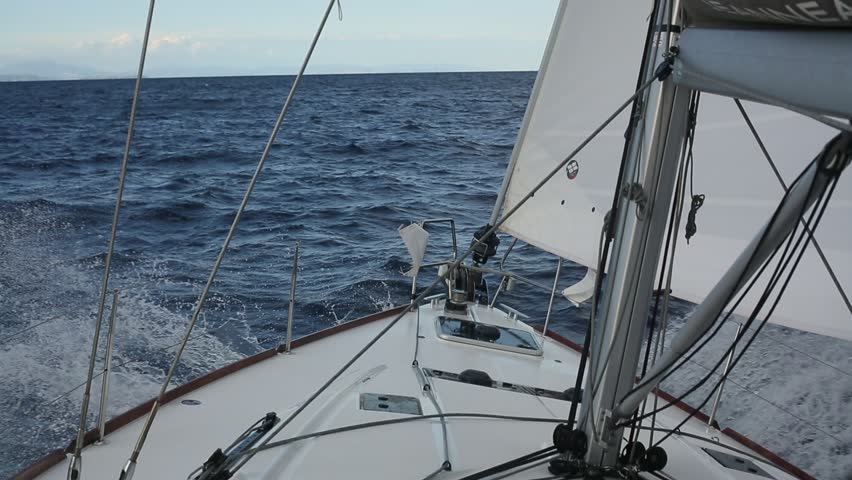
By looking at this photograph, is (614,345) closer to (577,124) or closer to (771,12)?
(771,12)

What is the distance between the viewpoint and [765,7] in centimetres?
129

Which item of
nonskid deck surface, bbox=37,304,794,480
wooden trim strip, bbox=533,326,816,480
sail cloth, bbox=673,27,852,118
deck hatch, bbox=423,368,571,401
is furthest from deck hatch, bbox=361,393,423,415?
sail cloth, bbox=673,27,852,118

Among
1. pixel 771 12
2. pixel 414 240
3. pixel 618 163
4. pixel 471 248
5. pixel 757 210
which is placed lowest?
pixel 414 240

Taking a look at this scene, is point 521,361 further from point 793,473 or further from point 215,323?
point 215,323

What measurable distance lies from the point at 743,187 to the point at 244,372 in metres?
2.26

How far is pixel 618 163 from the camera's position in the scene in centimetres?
338

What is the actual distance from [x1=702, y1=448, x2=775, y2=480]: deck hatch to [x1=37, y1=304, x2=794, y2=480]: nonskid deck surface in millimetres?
31

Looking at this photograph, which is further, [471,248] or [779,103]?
[471,248]

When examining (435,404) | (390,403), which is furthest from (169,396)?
(435,404)

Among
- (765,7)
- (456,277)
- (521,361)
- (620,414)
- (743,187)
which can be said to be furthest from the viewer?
(456,277)

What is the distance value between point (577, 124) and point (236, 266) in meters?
5.16

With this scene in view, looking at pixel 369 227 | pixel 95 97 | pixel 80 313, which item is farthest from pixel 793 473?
pixel 95 97

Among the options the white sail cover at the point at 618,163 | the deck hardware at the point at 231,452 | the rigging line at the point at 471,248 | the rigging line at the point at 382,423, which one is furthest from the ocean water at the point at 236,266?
the rigging line at the point at 471,248

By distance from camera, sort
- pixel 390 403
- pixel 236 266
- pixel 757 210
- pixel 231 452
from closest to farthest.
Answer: pixel 231 452, pixel 390 403, pixel 757 210, pixel 236 266
